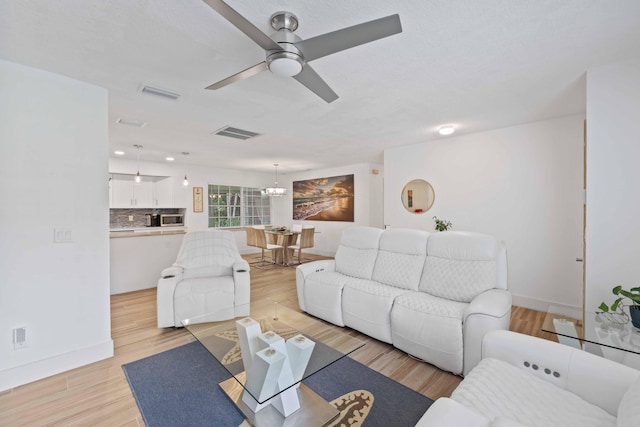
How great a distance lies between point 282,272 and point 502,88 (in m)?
4.62

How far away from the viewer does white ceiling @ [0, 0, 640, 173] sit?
5.07 feet

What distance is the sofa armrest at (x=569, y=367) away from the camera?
1174mm

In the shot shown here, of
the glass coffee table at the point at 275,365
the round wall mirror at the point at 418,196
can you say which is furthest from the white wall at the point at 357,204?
the glass coffee table at the point at 275,365

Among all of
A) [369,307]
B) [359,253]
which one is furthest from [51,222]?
[359,253]

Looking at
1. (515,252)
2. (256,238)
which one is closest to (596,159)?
(515,252)

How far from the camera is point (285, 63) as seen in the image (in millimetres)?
1618

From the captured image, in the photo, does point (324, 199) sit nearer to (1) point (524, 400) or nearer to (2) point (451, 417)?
(1) point (524, 400)

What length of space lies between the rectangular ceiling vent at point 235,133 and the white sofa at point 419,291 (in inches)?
88.2

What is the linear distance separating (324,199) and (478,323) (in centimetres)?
604

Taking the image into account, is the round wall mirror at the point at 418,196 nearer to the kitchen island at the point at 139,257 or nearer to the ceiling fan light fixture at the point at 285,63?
the ceiling fan light fixture at the point at 285,63

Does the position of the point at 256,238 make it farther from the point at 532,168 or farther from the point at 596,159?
the point at 596,159

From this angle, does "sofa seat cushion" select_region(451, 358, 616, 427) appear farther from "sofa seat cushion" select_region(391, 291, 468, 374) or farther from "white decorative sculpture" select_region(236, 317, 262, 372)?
"white decorative sculpture" select_region(236, 317, 262, 372)

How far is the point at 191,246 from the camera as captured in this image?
3.40 metres

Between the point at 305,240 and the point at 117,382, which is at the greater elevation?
the point at 305,240
